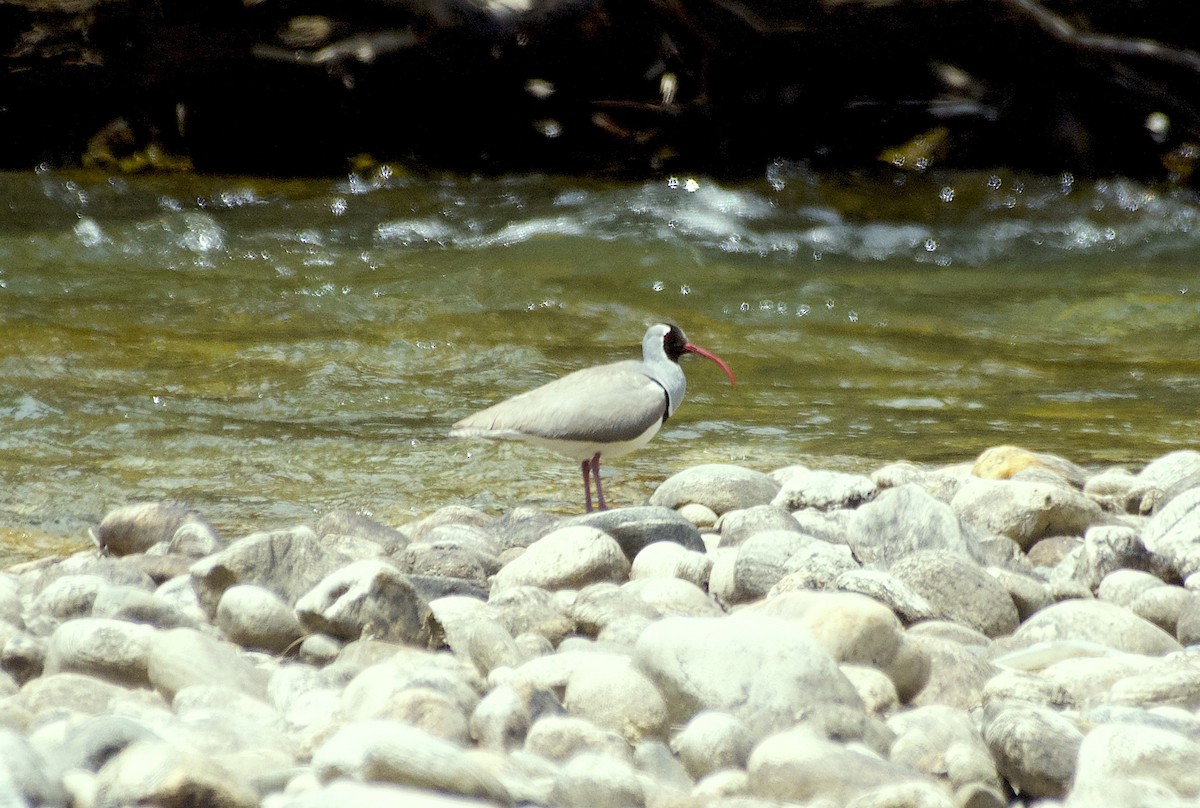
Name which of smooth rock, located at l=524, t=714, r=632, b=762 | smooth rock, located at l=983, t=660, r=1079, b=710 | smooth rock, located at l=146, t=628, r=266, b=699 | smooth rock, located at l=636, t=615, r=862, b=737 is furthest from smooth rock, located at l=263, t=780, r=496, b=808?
smooth rock, located at l=983, t=660, r=1079, b=710

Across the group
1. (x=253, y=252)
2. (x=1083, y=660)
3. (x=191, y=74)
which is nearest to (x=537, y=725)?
(x=1083, y=660)

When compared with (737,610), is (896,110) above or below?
above

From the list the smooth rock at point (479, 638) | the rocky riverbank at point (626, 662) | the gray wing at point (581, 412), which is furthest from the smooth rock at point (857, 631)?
the gray wing at point (581, 412)

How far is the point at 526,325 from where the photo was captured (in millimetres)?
9305

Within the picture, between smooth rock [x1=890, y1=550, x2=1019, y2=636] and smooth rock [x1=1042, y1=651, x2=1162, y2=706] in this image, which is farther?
smooth rock [x1=890, y1=550, x2=1019, y2=636]

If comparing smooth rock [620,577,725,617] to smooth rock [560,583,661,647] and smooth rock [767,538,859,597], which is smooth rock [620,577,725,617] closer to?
smooth rock [560,583,661,647]

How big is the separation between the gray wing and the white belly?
0.03m

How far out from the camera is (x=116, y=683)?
10.3 feet

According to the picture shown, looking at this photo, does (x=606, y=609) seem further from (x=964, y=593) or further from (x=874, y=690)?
(x=964, y=593)

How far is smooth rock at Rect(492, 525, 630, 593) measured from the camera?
4039 mm

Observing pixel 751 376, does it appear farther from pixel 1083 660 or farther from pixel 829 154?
pixel 829 154

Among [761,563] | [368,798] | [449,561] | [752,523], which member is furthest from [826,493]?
[368,798]

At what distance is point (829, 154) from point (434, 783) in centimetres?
1249

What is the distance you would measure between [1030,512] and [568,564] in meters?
1.70
